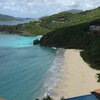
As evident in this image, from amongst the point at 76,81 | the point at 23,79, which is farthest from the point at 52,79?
the point at 23,79

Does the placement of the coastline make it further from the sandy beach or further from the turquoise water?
the sandy beach

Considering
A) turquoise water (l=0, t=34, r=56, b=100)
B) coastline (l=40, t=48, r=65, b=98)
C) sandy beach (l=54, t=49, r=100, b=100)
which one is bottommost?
turquoise water (l=0, t=34, r=56, b=100)

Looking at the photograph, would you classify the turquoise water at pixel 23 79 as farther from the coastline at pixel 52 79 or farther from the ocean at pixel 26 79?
the coastline at pixel 52 79

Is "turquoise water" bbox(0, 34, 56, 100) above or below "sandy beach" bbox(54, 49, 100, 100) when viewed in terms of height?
below

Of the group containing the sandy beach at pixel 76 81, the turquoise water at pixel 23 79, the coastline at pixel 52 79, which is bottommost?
the turquoise water at pixel 23 79

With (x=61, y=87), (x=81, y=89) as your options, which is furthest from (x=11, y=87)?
(x=81, y=89)

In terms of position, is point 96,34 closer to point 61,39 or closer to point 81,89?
point 61,39

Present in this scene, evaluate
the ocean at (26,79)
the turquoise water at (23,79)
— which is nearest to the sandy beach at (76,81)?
the ocean at (26,79)

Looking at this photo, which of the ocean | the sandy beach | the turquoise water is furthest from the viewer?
the ocean

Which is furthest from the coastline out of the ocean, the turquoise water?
Result: the turquoise water
